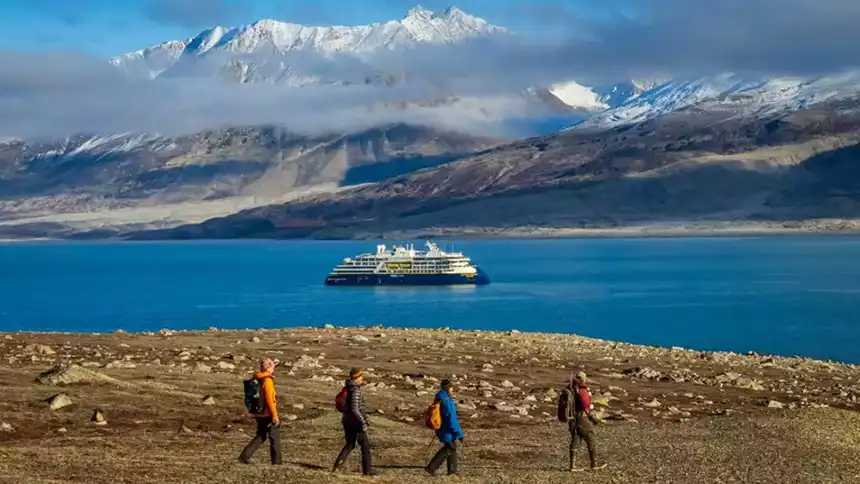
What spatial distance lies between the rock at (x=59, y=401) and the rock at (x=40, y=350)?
9.05 metres

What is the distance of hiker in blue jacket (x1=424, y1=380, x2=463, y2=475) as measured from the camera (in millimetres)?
20891

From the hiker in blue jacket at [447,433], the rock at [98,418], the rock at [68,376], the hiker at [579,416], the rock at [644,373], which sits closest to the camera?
the hiker in blue jacket at [447,433]

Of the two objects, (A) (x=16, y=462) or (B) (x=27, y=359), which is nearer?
(A) (x=16, y=462)

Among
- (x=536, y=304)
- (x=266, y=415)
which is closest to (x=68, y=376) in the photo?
(x=266, y=415)

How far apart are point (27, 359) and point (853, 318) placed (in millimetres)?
73089

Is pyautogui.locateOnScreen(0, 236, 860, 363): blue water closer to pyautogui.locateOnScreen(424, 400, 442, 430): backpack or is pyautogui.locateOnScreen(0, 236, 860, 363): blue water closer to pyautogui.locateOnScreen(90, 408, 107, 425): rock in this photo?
pyautogui.locateOnScreen(90, 408, 107, 425): rock

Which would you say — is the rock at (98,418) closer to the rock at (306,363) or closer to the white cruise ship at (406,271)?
the rock at (306,363)

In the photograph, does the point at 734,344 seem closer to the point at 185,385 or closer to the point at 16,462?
the point at 185,385

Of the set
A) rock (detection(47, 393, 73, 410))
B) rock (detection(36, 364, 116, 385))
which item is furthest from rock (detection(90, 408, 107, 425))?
rock (detection(36, 364, 116, 385))

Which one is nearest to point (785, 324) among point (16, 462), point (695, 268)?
point (16, 462)

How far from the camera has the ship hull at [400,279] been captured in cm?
15600

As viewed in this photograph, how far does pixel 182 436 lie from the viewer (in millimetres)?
24000

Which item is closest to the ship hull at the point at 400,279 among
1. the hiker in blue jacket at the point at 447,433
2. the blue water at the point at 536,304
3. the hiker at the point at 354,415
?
the blue water at the point at 536,304

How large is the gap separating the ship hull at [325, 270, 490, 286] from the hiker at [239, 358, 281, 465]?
133944 mm
